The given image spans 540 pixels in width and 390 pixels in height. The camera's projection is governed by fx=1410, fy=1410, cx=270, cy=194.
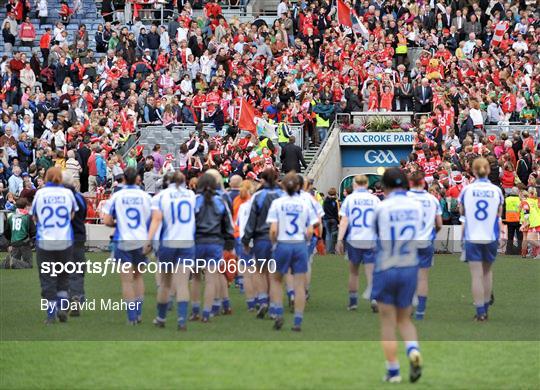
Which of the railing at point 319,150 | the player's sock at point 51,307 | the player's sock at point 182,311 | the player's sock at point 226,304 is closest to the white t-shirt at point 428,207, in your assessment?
the player's sock at point 226,304

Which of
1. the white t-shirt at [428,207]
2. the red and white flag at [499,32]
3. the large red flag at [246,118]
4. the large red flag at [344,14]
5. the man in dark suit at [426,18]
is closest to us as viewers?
the white t-shirt at [428,207]

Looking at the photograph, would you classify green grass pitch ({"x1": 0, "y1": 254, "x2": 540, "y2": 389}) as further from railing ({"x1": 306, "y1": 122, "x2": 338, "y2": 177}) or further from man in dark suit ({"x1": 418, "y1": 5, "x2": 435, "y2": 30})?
man in dark suit ({"x1": 418, "y1": 5, "x2": 435, "y2": 30})

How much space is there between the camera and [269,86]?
122 feet

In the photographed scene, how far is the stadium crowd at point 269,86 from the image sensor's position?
3391 cm

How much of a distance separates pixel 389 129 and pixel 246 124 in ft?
14.0

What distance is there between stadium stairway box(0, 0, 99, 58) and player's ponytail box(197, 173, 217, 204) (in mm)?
24677

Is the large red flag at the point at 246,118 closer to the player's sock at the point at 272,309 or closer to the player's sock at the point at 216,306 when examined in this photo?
the player's sock at the point at 216,306

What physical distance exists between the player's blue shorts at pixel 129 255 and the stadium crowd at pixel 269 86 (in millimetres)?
13522

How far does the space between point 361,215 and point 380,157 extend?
17093 mm

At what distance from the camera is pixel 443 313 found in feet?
67.4

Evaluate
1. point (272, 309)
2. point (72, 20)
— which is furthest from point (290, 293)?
point (72, 20)

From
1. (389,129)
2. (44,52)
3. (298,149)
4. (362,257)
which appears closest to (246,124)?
(298,149)

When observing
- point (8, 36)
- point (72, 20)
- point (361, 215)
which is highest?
point (72, 20)

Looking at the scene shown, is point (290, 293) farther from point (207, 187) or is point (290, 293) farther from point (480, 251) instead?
point (480, 251)
